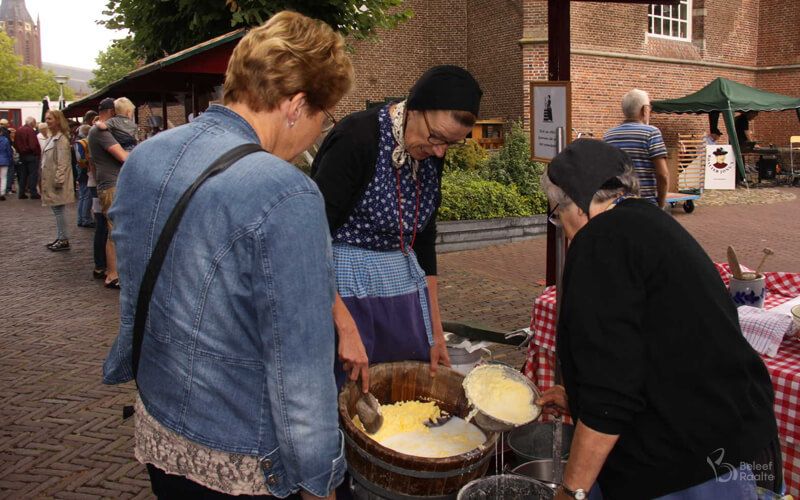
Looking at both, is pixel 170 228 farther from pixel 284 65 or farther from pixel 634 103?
pixel 634 103

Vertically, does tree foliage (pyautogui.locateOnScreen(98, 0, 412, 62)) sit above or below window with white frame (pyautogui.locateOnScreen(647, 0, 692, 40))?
below

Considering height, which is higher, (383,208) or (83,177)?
(83,177)

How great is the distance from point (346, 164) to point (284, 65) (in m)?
1.03

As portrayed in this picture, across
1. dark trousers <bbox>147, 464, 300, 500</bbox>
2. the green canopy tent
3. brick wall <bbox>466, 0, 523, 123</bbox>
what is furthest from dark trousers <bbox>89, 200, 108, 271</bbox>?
the green canopy tent

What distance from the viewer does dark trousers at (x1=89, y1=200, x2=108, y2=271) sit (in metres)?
7.77

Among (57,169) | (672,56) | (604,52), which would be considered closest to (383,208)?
(57,169)

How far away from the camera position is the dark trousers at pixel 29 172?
683 inches

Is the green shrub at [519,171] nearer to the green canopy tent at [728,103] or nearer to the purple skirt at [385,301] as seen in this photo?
the green canopy tent at [728,103]

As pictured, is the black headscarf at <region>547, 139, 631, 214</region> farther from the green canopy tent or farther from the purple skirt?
the green canopy tent

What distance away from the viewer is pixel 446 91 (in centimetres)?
234

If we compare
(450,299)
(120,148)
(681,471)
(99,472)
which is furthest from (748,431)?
(120,148)

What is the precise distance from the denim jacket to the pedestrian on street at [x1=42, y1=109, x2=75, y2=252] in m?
8.66

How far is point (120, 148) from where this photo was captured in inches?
276

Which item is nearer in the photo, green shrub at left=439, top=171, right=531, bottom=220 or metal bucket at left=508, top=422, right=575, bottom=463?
metal bucket at left=508, top=422, right=575, bottom=463
